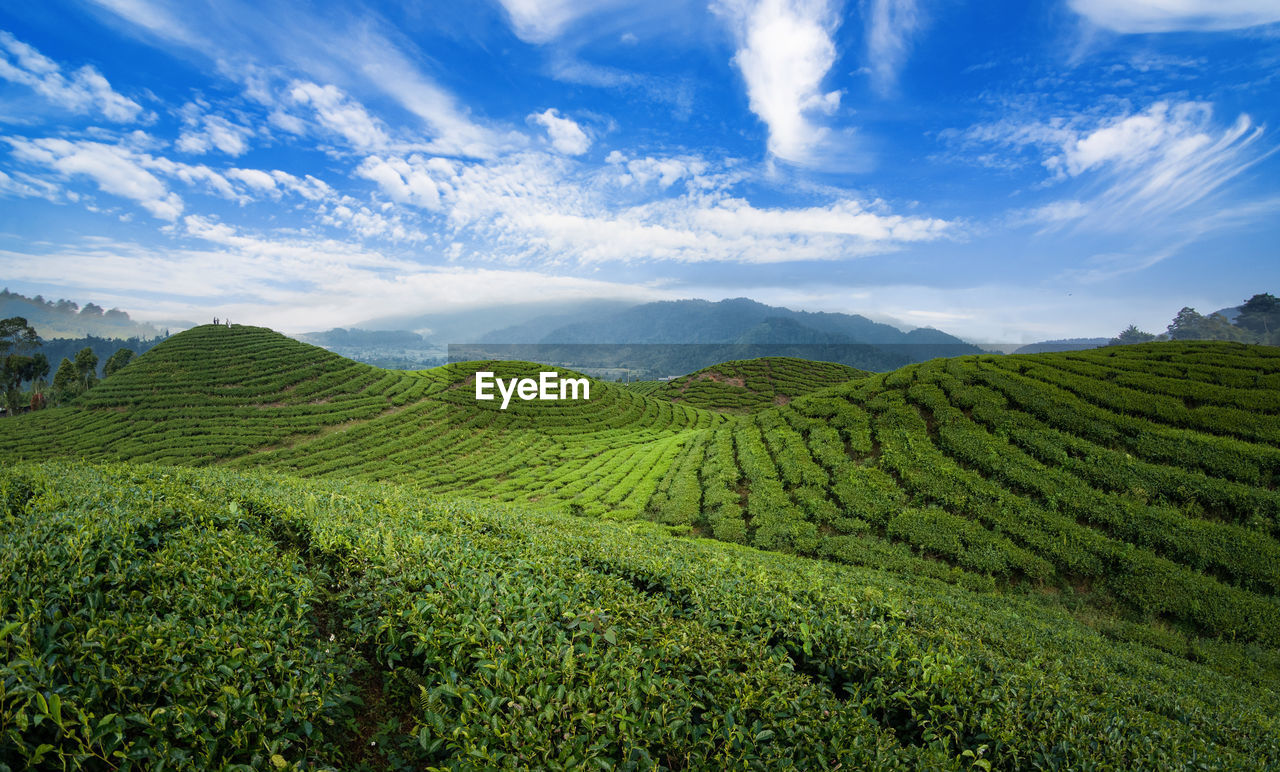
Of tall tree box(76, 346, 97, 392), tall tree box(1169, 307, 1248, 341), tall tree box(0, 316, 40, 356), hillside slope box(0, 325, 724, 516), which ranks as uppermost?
tall tree box(1169, 307, 1248, 341)

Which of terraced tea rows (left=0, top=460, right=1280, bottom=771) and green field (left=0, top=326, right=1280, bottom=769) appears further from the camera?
green field (left=0, top=326, right=1280, bottom=769)

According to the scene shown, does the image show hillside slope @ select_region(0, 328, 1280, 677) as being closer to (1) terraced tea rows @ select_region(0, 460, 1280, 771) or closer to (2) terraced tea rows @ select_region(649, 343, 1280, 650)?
(2) terraced tea rows @ select_region(649, 343, 1280, 650)

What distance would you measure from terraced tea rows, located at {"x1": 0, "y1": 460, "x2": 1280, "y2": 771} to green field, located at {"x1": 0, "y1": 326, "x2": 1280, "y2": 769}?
34mm

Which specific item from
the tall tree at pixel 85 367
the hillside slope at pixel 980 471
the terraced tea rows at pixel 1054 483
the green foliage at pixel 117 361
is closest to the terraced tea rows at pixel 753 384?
the hillside slope at pixel 980 471

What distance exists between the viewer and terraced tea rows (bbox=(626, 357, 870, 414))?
68.9m

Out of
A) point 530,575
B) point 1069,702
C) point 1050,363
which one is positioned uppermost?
point 1050,363

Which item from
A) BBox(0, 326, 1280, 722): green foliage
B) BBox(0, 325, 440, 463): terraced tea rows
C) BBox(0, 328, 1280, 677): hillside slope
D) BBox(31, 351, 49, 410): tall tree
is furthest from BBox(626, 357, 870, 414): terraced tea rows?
BBox(31, 351, 49, 410): tall tree

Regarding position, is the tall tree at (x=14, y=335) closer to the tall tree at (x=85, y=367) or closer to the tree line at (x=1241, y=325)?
the tall tree at (x=85, y=367)

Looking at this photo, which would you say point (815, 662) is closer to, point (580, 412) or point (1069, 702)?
point (1069, 702)

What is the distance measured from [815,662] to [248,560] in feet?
19.9

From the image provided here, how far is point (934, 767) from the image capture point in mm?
3584

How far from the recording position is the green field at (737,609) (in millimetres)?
3154

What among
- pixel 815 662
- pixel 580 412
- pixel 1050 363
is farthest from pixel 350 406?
pixel 1050 363

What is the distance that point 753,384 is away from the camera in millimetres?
73375
